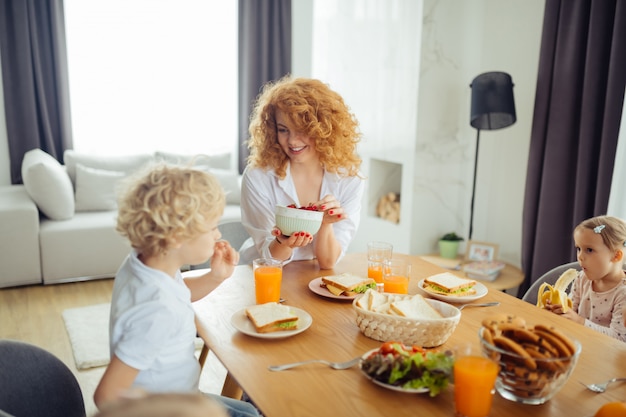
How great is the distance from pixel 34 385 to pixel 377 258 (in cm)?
104

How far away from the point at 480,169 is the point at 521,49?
788 mm

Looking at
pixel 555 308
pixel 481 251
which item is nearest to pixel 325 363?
pixel 555 308

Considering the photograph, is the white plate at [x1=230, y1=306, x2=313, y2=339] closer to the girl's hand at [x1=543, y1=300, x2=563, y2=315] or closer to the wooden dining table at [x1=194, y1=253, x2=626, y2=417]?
the wooden dining table at [x1=194, y1=253, x2=626, y2=417]

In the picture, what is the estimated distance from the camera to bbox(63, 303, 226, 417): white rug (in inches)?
107

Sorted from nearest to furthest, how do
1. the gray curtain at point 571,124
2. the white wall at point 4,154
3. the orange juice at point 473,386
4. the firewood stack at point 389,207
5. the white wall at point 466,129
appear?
the orange juice at point 473,386 < the gray curtain at point 571,124 < the white wall at point 466,129 < the firewood stack at point 389,207 < the white wall at point 4,154

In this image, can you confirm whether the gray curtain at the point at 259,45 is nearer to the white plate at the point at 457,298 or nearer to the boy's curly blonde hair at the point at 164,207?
the white plate at the point at 457,298

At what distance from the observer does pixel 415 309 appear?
4.90ft

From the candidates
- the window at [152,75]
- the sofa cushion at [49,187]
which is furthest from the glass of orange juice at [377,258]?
the window at [152,75]

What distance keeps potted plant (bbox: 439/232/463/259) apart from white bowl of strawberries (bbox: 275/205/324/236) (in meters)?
2.21

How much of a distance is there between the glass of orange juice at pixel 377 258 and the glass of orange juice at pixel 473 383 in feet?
2.47

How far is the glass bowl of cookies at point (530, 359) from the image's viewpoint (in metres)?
1.13

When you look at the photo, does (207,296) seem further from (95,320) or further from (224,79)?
(224,79)

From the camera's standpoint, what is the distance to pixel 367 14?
4332 mm

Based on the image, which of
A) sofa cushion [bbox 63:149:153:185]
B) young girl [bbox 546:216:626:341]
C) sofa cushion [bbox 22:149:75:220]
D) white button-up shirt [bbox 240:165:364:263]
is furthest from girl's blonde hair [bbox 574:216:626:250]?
sofa cushion [bbox 63:149:153:185]
